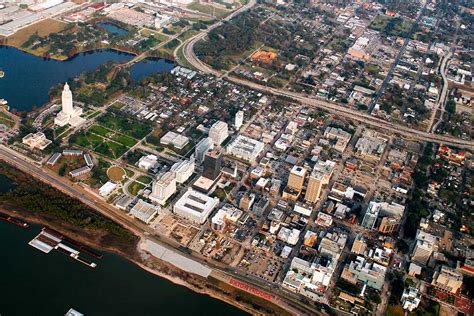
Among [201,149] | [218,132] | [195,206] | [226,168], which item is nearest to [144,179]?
[201,149]

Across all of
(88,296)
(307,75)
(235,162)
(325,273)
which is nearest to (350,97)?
(307,75)

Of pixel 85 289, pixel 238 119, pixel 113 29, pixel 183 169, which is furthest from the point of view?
pixel 113 29

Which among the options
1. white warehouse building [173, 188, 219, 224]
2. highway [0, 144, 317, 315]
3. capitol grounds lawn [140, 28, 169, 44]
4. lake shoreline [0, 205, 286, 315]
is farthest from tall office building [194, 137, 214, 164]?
capitol grounds lawn [140, 28, 169, 44]

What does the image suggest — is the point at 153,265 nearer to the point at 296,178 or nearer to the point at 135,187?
the point at 135,187

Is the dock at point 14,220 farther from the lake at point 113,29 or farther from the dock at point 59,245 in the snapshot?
the lake at point 113,29

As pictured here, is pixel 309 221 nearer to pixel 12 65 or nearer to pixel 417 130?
pixel 417 130

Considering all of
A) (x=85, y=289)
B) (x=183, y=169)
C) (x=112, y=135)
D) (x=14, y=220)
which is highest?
(x=183, y=169)
